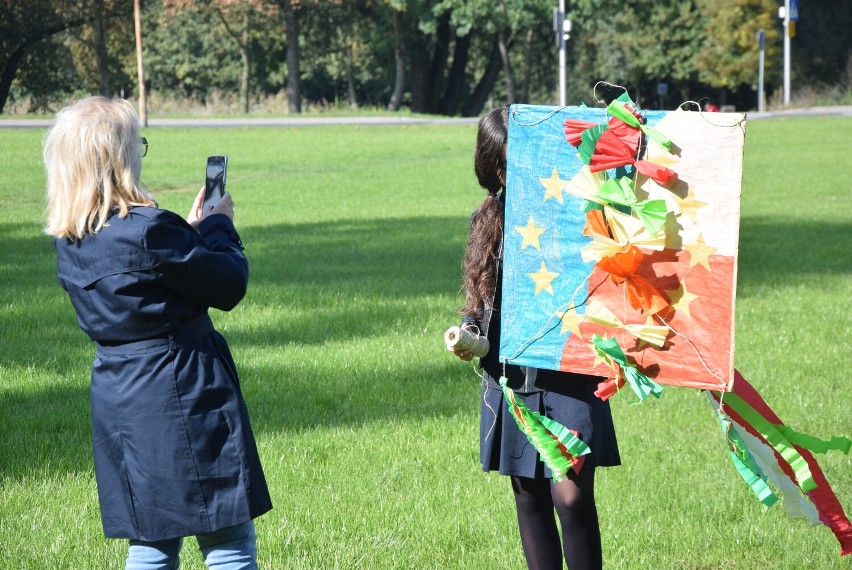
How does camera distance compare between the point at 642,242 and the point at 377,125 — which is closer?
the point at 642,242

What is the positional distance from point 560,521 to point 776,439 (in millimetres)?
746

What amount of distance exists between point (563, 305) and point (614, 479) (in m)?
2.39

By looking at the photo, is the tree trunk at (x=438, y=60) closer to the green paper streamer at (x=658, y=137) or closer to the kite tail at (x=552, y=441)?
the kite tail at (x=552, y=441)

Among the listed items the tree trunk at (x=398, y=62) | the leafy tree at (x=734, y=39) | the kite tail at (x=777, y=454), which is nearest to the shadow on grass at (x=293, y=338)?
the kite tail at (x=777, y=454)

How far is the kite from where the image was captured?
2.90 meters

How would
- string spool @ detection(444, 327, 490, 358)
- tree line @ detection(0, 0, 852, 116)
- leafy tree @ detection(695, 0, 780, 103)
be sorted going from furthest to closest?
leafy tree @ detection(695, 0, 780, 103)
tree line @ detection(0, 0, 852, 116)
string spool @ detection(444, 327, 490, 358)

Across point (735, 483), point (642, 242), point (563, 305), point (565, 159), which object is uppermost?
point (565, 159)

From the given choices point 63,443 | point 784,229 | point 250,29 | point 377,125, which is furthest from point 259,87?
point 63,443

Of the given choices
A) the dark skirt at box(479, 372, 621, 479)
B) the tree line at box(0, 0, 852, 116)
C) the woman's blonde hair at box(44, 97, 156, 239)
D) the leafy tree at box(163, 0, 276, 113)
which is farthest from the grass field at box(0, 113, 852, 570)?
the leafy tree at box(163, 0, 276, 113)

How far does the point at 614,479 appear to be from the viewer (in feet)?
17.4

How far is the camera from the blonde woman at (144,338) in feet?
9.86

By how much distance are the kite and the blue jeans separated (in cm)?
91

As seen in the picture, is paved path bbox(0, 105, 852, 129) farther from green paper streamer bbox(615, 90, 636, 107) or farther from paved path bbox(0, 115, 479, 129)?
green paper streamer bbox(615, 90, 636, 107)

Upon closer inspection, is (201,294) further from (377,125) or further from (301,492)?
(377,125)
